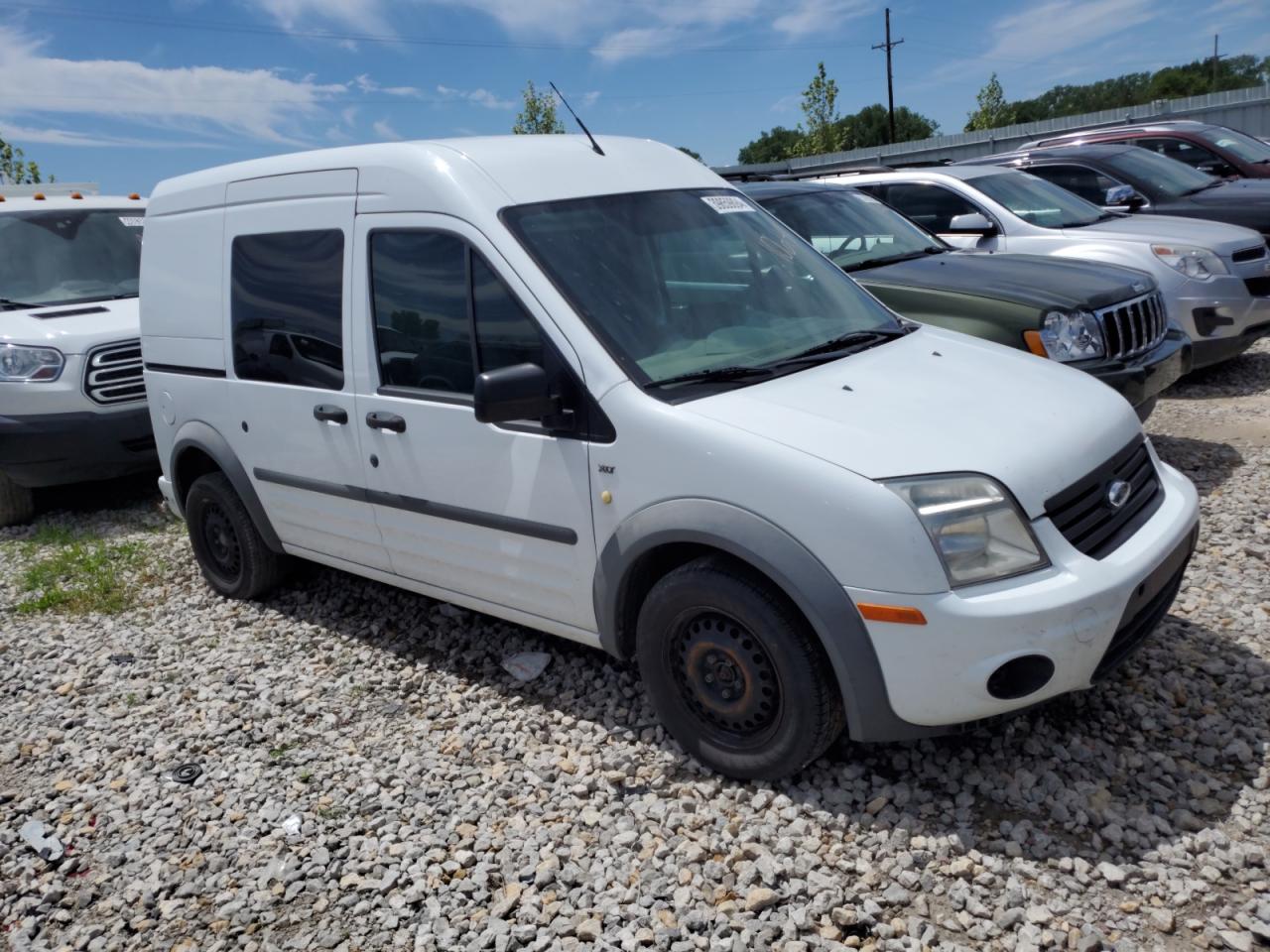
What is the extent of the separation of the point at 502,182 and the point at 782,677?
2.02 m

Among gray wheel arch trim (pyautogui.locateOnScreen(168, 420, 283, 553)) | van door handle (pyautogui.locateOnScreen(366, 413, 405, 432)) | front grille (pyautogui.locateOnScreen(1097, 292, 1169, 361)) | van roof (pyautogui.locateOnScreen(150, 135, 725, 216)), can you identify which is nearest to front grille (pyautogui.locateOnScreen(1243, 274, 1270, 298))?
front grille (pyautogui.locateOnScreen(1097, 292, 1169, 361))

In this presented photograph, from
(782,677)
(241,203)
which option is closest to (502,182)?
(241,203)

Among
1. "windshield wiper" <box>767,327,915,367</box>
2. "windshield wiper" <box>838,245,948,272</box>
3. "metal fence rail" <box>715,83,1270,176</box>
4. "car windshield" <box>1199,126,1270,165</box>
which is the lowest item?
"windshield wiper" <box>767,327,915,367</box>

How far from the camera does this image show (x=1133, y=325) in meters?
5.88

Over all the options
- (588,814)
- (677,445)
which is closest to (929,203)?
(677,445)

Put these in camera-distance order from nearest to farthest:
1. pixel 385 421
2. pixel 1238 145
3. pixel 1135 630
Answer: pixel 1135 630
pixel 385 421
pixel 1238 145

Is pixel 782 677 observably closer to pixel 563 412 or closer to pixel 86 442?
pixel 563 412

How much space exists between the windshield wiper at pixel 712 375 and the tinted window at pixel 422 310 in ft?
2.66

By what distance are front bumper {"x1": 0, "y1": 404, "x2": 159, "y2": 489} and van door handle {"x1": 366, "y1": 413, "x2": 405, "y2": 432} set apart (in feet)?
13.3

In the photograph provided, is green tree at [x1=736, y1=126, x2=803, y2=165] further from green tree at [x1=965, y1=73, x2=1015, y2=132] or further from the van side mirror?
the van side mirror

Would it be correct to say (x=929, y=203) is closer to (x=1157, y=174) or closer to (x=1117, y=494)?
(x=1157, y=174)

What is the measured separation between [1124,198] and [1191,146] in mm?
3506

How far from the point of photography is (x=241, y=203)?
4.84 metres

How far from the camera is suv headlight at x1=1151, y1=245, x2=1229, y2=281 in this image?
755 centimetres
